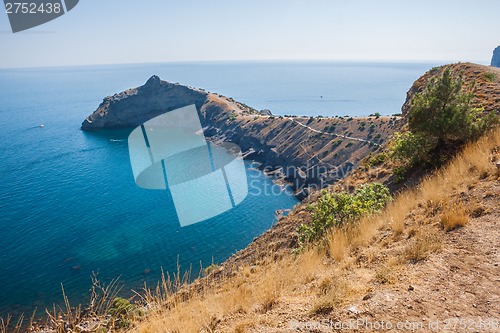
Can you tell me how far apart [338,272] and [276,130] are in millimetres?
→ 85725

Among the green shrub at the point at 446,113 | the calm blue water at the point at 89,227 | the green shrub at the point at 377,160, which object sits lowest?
the calm blue water at the point at 89,227

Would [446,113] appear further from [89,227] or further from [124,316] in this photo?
[89,227]

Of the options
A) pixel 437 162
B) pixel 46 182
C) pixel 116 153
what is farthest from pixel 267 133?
pixel 437 162

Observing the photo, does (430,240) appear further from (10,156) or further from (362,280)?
(10,156)

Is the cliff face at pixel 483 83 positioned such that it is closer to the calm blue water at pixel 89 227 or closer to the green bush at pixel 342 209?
the green bush at pixel 342 209

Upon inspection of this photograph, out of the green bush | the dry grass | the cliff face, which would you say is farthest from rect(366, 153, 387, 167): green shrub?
the dry grass

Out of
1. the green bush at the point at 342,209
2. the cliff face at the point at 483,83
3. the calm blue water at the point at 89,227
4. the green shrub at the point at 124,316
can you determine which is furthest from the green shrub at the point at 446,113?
the calm blue water at the point at 89,227

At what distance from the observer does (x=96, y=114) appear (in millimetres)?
131250

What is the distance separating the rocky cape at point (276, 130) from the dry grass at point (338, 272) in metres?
29.6

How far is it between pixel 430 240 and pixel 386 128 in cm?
7124

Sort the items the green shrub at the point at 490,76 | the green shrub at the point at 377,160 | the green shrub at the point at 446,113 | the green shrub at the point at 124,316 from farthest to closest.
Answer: the green shrub at the point at 490,76 → the green shrub at the point at 377,160 → the green shrub at the point at 446,113 → the green shrub at the point at 124,316

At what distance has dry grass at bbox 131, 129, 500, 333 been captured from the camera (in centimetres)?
545

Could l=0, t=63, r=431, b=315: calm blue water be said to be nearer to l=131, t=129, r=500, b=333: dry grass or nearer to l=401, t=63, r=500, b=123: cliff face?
l=131, t=129, r=500, b=333: dry grass

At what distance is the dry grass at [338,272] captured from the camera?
5453mm
